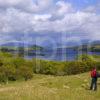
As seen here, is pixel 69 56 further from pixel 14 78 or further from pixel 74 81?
pixel 74 81

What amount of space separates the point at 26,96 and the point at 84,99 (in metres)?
3.65

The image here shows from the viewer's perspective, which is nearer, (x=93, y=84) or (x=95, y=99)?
(x=95, y=99)

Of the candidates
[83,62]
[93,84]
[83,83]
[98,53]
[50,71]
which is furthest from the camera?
[98,53]

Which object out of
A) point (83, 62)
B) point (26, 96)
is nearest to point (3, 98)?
point (26, 96)

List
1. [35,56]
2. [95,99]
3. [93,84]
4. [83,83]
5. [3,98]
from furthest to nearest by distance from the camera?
[35,56] → [83,83] → [93,84] → [95,99] → [3,98]

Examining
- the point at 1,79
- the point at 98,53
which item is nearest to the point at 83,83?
the point at 1,79

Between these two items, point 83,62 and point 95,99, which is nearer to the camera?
point 95,99

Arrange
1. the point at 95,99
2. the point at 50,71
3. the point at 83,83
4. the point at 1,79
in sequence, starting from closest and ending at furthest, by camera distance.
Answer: the point at 95,99 → the point at 83,83 → the point at 1,79 → the point at 50,71

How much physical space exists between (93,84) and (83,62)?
49.1 meters

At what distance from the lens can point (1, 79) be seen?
61094 mm

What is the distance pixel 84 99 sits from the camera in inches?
854

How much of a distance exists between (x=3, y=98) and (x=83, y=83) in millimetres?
16252

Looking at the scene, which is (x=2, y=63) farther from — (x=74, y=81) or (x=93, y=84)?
(x=93, y=84)

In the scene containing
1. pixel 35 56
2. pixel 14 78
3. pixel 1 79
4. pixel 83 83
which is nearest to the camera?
pixel 83 83
